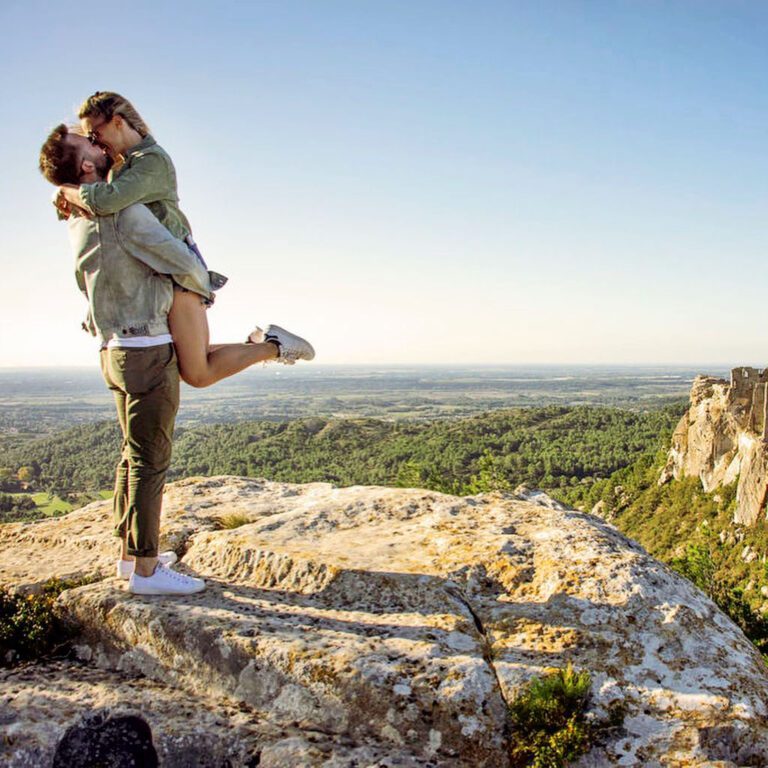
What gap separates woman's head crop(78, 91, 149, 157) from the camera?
423 centimetres

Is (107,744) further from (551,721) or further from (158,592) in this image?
(551,721)

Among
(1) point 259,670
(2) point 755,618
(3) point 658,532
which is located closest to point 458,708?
(1) point 259,670

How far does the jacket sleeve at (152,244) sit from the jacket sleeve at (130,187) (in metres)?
0.09

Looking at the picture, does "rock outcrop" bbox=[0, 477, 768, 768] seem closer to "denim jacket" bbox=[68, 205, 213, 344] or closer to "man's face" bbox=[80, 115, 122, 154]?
"denim jacket" bbox=[68, 205, 213, 344]

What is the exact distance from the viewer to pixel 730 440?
64250mm

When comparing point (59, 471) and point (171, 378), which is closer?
point (171, 378)

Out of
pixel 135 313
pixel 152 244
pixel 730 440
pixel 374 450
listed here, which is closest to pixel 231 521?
pixel 135 313

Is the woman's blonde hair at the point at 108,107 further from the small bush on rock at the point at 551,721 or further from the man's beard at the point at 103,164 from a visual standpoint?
the small bush on rock at the point at 551,721

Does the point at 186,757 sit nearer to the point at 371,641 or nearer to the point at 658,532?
the point at 371,641

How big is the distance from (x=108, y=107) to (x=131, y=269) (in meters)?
1.17

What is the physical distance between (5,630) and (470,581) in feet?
10.9

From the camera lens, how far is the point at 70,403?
178 meters

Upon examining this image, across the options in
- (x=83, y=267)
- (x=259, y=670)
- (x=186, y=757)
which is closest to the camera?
(x=186, y=757)

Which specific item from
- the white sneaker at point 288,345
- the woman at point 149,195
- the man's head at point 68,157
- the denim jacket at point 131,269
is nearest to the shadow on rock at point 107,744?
the woman at point 149,195
